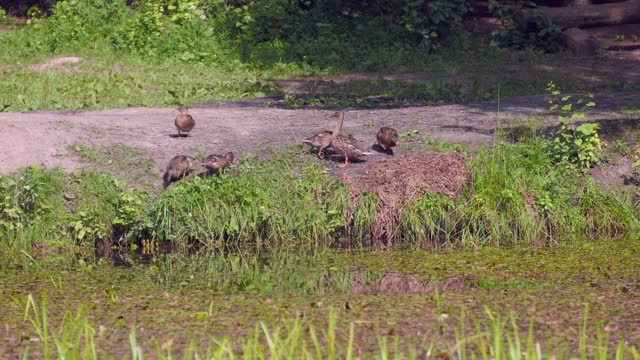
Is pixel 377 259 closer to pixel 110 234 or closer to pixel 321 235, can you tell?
pixel 321 235

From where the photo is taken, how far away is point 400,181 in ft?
32.0

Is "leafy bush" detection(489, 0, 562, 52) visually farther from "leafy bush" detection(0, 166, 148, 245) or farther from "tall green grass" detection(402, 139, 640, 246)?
"leafy bush" detection(0, 166, 148, 245)

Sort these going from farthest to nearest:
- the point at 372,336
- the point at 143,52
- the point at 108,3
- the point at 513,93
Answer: the point at 108,3, the point at 143,52, the point at 513,93, the point at 372,336

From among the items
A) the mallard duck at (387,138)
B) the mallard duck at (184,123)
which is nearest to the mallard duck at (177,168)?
the mallard duck at (184,123)

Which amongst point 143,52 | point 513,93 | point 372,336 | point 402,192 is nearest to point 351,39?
point 143,52

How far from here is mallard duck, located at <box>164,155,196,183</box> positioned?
9664 millimetres

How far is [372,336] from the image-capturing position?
6098mm

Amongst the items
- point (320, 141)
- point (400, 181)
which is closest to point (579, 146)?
point (400, 181)

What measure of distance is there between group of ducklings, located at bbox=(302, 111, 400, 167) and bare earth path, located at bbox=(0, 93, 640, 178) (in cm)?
54

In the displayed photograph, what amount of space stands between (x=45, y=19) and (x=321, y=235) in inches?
475

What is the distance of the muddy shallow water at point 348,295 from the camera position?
617 centimetres

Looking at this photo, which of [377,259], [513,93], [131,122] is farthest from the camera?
[513,93]

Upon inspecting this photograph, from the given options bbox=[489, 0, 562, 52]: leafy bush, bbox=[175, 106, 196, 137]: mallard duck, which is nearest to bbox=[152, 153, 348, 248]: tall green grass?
bbox=[175, 106, 196, 137]: mallard duck

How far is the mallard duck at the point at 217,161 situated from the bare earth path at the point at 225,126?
61cm
